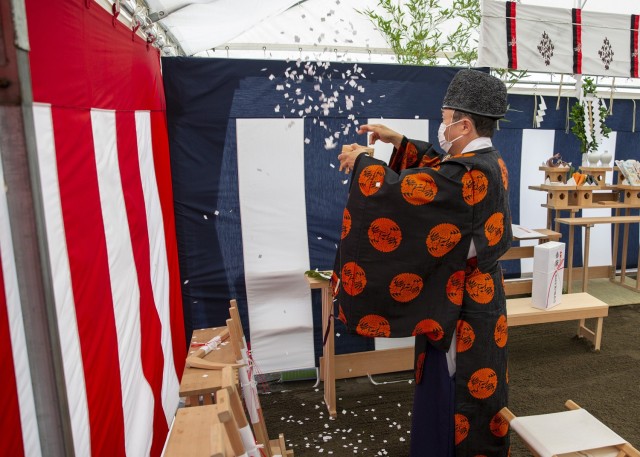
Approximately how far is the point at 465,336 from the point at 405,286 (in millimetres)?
308

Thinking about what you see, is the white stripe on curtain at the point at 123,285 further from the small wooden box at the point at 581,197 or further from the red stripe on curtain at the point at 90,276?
the small wooden box at the point at 581,197

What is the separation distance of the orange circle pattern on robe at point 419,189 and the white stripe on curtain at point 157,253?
1.18 m

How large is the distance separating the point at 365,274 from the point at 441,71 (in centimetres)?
202

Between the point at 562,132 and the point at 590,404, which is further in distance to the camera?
the point at 562,132

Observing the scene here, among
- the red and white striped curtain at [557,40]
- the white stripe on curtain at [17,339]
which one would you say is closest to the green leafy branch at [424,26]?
the red and white striped curtain at [557,40]

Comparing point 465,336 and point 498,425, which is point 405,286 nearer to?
point 465,336

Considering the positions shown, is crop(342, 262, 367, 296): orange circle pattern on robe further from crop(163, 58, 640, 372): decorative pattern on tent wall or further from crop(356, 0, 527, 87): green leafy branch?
crop(356, 0, 527, 87): green leafy branch

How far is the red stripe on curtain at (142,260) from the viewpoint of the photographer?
1726 millimetres

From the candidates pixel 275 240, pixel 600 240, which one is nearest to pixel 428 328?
pixel 275 240

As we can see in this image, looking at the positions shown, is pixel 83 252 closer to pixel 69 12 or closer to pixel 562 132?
pixel 69 12

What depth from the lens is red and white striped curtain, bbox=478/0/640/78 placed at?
10.7 ft

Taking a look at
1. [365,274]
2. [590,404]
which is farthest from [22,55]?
[590,404]

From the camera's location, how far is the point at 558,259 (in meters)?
3.11

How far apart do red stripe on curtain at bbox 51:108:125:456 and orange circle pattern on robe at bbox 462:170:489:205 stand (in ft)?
3.89
